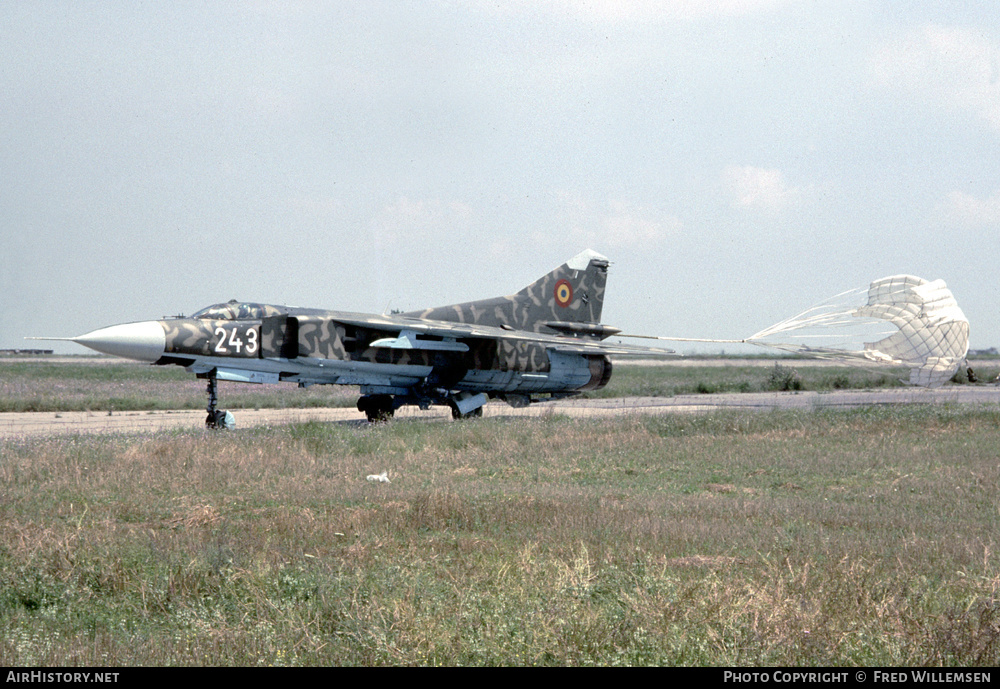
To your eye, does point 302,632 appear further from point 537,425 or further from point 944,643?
point 537,425

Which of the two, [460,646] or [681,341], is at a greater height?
[681,341]

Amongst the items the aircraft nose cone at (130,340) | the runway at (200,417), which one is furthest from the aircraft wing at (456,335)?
the aircraft nose cone at (130,340)

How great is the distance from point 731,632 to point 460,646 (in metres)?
1.62

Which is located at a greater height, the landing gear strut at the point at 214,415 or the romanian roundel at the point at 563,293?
the romanian roundel at the point at 563,293

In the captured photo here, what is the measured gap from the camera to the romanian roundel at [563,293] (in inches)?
1033

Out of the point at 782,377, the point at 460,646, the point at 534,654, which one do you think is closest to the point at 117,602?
the point at 460,646

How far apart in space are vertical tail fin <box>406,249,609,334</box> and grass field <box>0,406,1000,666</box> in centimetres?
1036

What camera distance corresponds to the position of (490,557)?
7473mm

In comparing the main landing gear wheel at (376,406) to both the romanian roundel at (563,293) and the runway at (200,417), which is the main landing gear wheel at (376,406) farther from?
the romanian roundel at (563,293)

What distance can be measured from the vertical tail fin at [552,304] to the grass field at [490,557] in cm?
1036

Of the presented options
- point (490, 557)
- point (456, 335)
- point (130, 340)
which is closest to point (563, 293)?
point (456, 335)

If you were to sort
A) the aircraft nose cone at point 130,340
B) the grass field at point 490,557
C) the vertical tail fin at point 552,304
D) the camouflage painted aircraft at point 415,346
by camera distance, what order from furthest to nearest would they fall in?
the vertical tail fin at point 552,304 < the camouflage painted aircraft at point 415,346 < the aircraft nose cone at point 130,340 < the grass field at point 490,557

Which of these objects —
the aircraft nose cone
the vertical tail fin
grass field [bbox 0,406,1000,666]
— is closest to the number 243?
the aircraft nose cone

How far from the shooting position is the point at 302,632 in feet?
17.8
